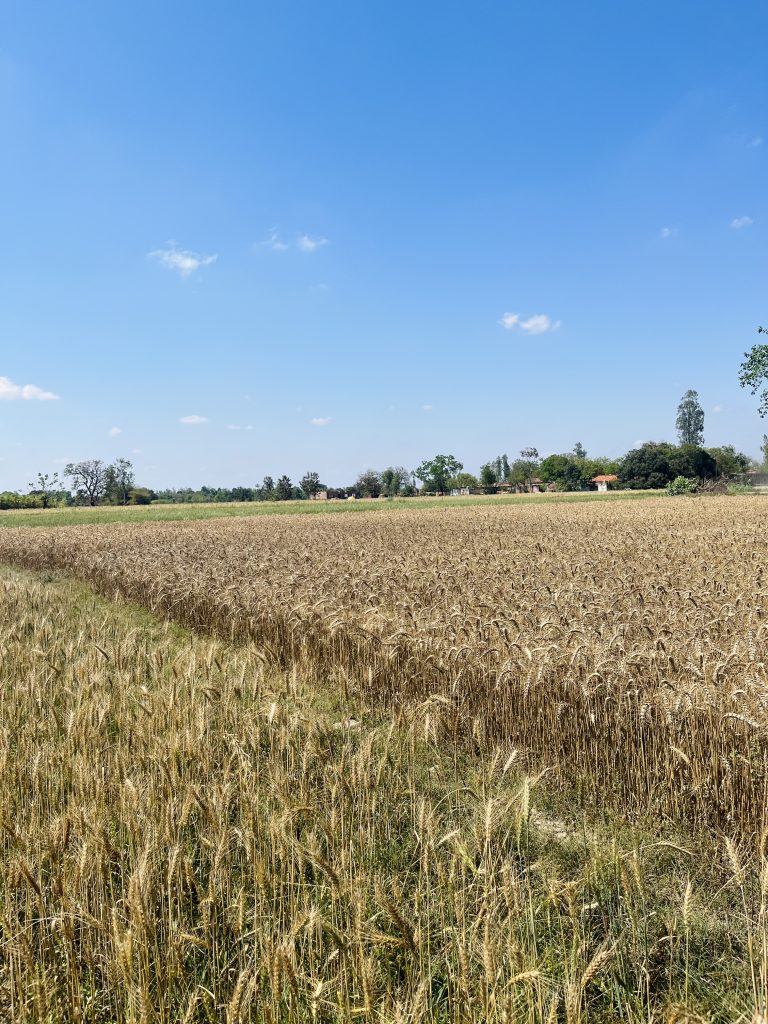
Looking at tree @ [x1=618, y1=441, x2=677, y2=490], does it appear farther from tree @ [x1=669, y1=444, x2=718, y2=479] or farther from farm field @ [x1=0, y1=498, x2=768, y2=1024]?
farm field @ [x1=0, y1=498, x2=768, y2=1024]

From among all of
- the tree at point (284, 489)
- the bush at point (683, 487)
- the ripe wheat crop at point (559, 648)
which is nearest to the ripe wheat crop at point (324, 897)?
the ripe wheat crop at point (559, 648)

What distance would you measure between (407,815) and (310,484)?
13163 cm

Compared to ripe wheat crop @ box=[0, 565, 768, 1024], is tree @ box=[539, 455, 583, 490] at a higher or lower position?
higher

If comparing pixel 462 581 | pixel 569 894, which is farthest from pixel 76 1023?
pixel 462 581

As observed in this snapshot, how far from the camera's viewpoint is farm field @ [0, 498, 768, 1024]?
8.09ft

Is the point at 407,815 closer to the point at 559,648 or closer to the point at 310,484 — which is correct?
the point at 559,648

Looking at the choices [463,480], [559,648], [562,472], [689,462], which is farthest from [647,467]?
[559,648]

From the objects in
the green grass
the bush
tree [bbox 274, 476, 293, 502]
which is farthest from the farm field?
tree [bbox 274, 476, 293, 502]

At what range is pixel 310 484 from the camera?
134500 mm

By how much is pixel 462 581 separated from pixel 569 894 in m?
7.60

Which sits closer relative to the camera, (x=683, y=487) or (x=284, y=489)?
(x=683, y=487)

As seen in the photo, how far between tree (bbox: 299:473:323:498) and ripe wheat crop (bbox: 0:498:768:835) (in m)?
121

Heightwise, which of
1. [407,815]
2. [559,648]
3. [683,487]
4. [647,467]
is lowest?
[407,815]

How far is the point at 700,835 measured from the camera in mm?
3787
